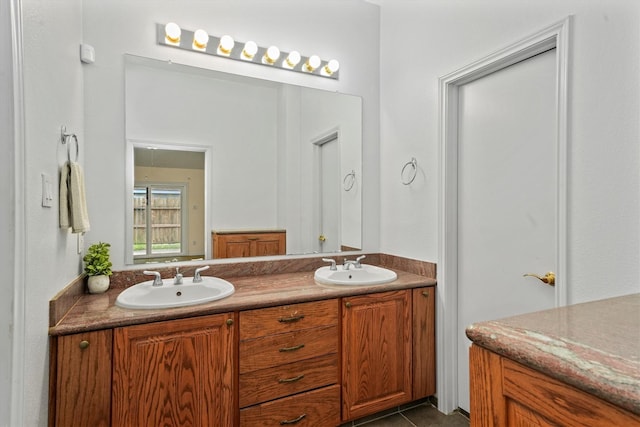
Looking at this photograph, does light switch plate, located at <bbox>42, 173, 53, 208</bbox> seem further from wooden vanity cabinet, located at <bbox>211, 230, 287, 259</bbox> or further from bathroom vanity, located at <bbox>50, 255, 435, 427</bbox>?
wooden vanity cabinet, located at <bbox>211, 230, 287, 259</bbox>

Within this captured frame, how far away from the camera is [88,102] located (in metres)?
1.83

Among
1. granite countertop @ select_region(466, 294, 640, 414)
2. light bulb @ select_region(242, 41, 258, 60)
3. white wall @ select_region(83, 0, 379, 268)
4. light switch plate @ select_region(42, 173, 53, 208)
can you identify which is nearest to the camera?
granite countertop @ select_region(466, 294, 640, 414)

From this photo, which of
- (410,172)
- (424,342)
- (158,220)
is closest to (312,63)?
(410,172)

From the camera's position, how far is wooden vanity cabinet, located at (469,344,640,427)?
0.49m

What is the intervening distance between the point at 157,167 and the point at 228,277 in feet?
2.56

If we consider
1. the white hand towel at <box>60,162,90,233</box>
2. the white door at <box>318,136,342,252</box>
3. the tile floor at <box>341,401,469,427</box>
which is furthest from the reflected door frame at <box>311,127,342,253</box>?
the white hand towel at <box>60,162,90,233</box>

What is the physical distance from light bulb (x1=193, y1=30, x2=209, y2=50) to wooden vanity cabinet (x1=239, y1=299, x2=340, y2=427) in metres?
1.59

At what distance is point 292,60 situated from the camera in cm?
232

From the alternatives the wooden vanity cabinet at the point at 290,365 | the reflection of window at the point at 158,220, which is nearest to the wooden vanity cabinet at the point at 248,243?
the reflection of window at the point at 158,220

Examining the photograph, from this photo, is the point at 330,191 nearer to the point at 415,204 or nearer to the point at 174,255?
the point at 415,204

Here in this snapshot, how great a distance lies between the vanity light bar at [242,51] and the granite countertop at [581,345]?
6.91ft

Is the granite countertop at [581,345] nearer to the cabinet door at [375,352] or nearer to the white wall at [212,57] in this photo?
the cabinet door at [375,352]

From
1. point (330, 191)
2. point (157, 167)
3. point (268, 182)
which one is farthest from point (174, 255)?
point (330, 191)

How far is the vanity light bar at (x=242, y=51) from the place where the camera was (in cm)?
199
